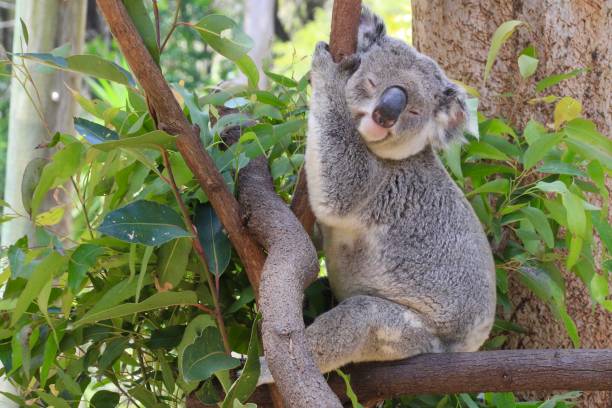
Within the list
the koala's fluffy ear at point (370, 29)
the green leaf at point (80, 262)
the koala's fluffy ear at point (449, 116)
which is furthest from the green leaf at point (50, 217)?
the koala's fluffy ear at point (449, 116)

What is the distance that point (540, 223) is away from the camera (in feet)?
7.06

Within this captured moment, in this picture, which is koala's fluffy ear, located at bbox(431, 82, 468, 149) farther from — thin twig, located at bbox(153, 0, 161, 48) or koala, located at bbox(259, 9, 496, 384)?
thin twig, located at bbox(153, 0, 161, 48)

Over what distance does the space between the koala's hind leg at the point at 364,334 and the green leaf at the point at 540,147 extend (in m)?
0.56

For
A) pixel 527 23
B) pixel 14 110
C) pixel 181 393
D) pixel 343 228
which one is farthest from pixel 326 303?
pixel 14 110

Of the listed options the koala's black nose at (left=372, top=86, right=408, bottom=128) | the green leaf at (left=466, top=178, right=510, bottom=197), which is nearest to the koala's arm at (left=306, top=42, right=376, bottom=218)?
the koala's black nose at (left=372, top=86, right=408, bottom=128)

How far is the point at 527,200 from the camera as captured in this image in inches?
96.8

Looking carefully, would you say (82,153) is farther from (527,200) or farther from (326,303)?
(527,200)

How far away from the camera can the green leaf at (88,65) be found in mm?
1626

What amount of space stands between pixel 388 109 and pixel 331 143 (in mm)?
187

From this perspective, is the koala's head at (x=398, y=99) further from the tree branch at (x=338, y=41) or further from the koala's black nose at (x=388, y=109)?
the tree branch at (x=338, y=41)

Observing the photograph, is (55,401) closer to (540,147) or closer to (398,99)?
(398,99)

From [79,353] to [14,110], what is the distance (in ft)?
3.91

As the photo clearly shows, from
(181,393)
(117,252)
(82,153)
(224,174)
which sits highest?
(82,153)

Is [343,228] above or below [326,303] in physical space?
above
